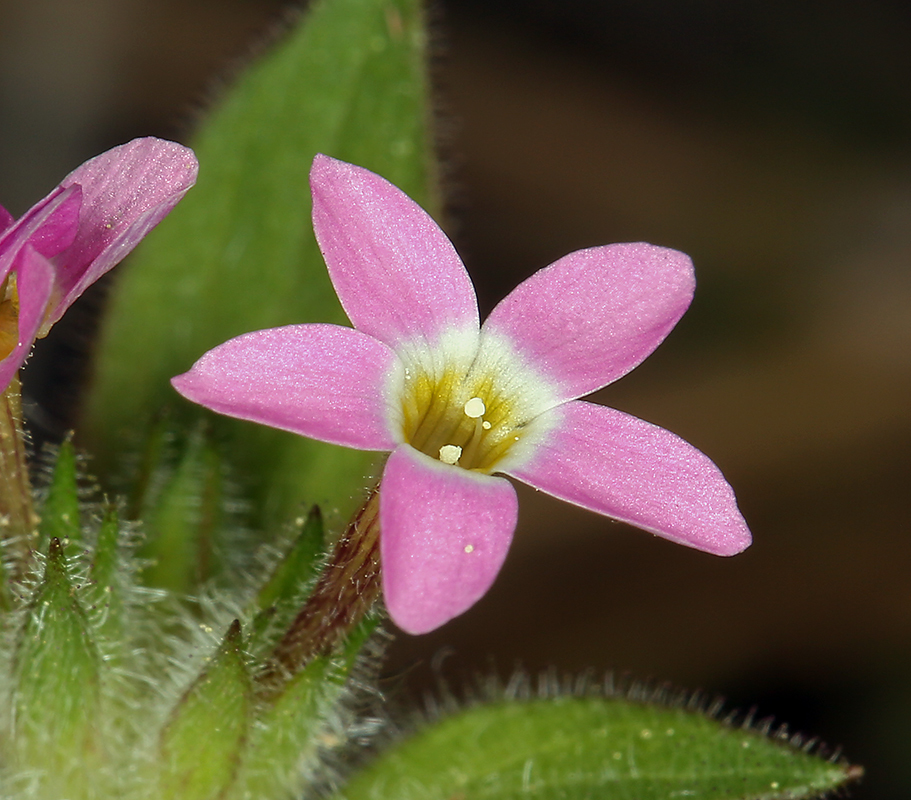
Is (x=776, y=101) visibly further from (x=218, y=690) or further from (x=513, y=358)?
Result: (x=218, y=690)

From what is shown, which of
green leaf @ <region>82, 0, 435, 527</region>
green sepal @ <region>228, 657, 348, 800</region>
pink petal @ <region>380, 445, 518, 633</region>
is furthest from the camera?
green leaf @ <region>82, 0, 435, 527</region>

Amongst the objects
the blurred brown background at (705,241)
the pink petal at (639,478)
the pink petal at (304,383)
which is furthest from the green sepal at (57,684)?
the blurred brown background at (705,241)

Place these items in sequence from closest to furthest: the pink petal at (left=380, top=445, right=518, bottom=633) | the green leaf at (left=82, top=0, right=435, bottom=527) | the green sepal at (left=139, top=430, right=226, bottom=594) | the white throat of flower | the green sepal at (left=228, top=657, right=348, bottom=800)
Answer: the pink petal at (left=380, top=445, right=518, bottom=633)
the white throat of flower
the green sepal at (left=228, top=657, right=348, bottom=800)
the green sepal at (left=139, top=430, right=226, bottom=594)
the green leaf at (left=82, top=0, right=435, bottom=527)

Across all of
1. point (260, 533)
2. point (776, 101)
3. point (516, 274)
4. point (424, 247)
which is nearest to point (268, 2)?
point (516, 274)

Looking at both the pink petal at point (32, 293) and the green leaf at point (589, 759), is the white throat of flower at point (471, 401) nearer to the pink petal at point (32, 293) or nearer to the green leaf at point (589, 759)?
the pink petal at point (32, 293)

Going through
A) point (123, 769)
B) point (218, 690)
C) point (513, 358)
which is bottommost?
point (123, 769)

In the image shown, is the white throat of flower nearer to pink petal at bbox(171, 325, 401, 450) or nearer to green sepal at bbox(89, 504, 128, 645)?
pink petal at bbox(171, 325, 401, 450)

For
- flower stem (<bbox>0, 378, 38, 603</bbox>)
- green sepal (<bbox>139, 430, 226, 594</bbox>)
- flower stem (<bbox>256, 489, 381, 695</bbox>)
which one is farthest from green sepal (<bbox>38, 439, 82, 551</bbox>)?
flower stem (<bbox>256, 489, 381, 695</bbox>)
